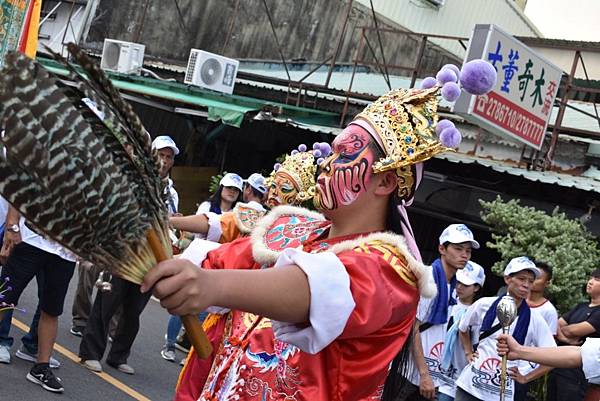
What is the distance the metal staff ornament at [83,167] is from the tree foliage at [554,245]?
697cm

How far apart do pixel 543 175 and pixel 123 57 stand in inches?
347

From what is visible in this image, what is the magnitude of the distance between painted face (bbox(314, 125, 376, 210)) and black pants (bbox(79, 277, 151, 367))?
4.80 m

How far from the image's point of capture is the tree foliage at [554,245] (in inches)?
349

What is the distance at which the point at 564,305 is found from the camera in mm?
8891

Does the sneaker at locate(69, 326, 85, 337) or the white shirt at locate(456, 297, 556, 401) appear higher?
the white shirt at locate(456, 297, 556, 401)

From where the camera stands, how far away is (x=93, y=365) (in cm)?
755

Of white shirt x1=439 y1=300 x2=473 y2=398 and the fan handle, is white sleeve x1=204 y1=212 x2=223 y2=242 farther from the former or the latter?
white shirt x1=439 y1=300 x2=473 y2=398

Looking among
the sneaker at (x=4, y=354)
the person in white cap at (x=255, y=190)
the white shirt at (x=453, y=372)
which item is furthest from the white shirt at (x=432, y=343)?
the sneaker at (x=4, y=354)

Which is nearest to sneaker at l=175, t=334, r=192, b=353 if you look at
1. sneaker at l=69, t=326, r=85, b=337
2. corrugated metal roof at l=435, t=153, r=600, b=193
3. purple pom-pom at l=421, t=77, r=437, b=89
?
sneaker at l=69, t=326, r=85, b=337

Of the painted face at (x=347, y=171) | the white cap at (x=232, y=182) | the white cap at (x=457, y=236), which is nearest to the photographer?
the painted face at (x=347, y=171)

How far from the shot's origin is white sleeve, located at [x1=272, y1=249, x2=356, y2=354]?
2375 mm

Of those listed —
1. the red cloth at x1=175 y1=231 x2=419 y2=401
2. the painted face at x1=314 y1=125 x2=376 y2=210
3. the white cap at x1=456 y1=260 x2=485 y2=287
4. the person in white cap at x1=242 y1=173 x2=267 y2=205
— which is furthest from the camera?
the person in white cap at x1=242 y1=173 x2=267 y2=205

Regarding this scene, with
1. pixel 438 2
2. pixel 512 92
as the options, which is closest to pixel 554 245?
pixel 512 92

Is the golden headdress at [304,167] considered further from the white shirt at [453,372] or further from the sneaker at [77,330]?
the sneaker at [77,330]
